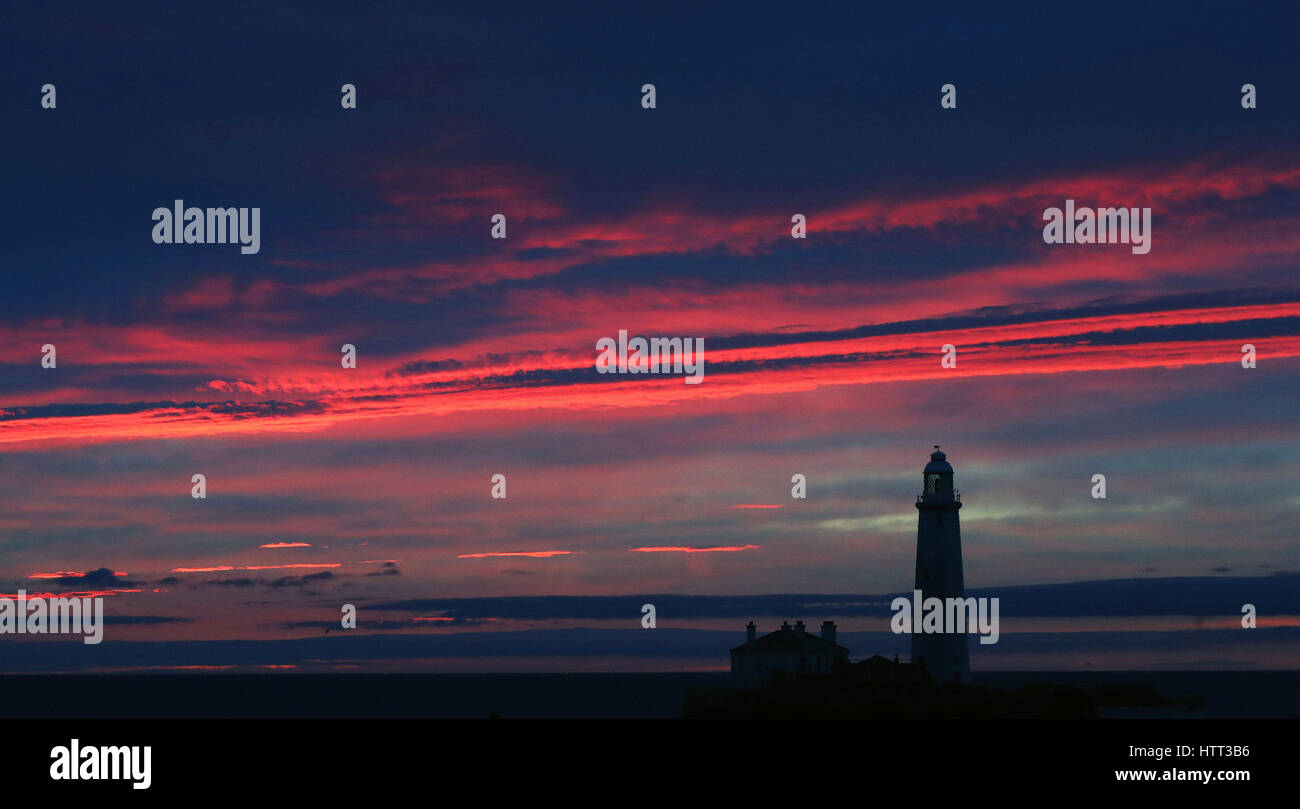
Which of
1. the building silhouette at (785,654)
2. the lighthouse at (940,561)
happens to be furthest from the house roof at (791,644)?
the lighthouse at (940,561)

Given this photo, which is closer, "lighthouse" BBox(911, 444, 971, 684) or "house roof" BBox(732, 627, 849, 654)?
"lighthouse" BBox(911, 444, 971, 684)

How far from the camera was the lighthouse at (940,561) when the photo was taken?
89375mm

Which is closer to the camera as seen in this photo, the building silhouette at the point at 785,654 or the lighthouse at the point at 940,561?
the lighthouse at the point at 940,561

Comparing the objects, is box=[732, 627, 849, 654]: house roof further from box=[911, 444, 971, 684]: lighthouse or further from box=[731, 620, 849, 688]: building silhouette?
box=[911, 444, 971, 684]: lighthouse

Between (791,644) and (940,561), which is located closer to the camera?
(940,561)

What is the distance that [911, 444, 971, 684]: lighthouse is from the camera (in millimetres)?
89375

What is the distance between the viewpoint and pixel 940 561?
293 feet

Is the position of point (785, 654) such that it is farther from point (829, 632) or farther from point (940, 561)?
point (940, 561)

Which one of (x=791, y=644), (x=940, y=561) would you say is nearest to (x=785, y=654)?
(x=791, y=644)

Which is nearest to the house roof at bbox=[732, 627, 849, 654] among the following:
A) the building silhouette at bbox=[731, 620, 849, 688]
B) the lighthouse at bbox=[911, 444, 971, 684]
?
the building silhouette at bbox=[731, 620, 849, 688]

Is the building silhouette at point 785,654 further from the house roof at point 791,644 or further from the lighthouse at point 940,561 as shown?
the lighthouse at point 940,561
